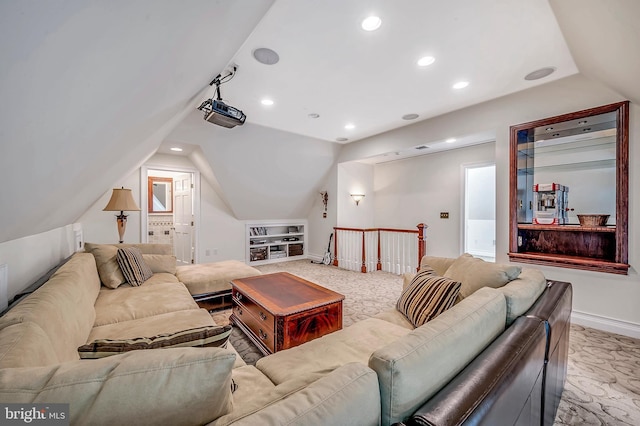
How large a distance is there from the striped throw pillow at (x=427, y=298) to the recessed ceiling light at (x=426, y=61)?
1.97 m

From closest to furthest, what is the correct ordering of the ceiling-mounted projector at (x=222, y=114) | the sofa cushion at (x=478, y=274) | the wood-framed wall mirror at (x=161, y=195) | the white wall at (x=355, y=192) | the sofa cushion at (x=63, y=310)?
the sofa cushion at (x=63, y=310) → the sofa cushion at (x=478, y=274) → the ceiling-mounted projector at (x=222, y=114) → the white wall at (x=355, y=192) → the wood-framed wall mirror at (x=161, y=195)

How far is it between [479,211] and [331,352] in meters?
4.49

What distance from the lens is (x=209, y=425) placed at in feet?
2.11

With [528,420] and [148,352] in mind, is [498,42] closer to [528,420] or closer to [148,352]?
[528,420]

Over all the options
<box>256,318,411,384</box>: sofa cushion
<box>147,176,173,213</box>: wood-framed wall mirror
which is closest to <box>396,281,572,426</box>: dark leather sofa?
<box>256,318,411,384</box>: sofa cushion

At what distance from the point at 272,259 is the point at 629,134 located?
5879 mm

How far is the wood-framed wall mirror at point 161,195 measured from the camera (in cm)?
609

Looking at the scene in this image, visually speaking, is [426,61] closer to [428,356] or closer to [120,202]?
[428,356]

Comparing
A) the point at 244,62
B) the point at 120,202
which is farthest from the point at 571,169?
the point at 120,202

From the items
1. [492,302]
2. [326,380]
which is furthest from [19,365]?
[492,302]

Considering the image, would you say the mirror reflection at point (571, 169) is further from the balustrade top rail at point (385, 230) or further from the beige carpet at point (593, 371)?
the balustrade top rail at point (385, 230)

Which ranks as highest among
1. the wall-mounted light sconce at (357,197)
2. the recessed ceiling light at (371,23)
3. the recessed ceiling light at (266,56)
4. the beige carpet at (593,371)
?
the recessed ceiling light at (266,56)

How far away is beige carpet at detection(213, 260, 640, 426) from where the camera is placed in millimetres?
1641

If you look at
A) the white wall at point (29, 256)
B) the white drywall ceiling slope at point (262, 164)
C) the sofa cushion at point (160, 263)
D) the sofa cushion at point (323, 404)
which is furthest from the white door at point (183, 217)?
the sofa cushion at point (323, 404)
